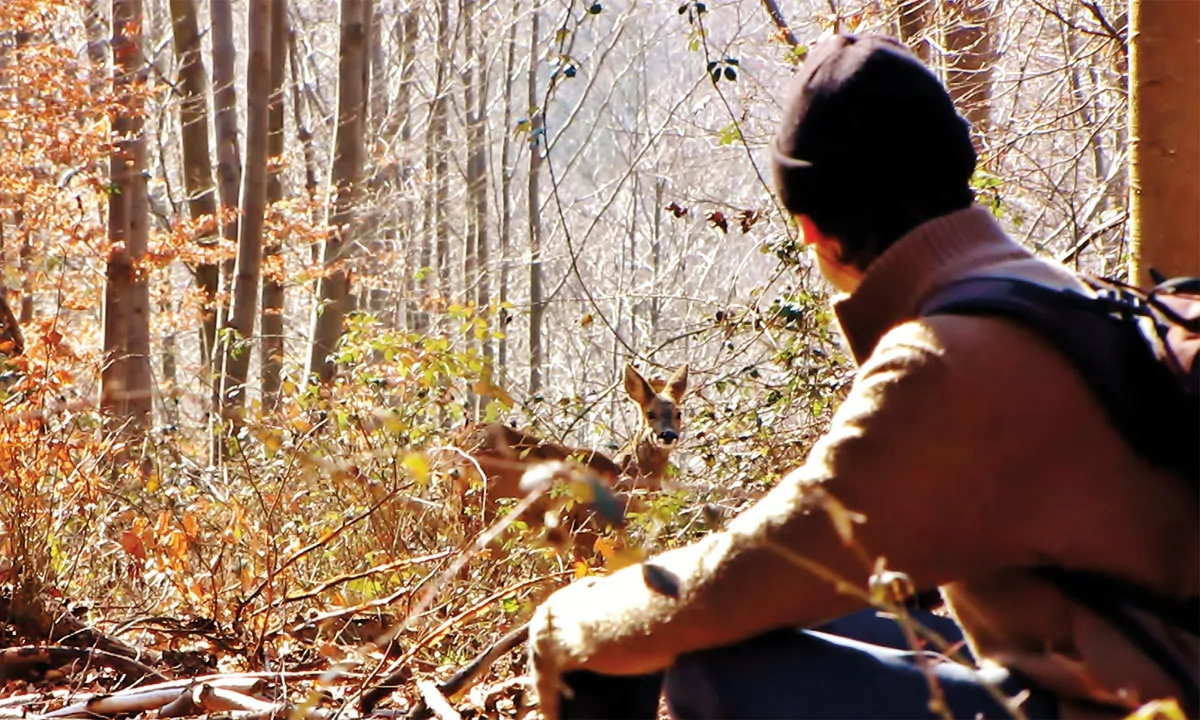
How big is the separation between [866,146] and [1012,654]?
78 centimetres

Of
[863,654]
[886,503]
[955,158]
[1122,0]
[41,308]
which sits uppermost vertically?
[1122,0]

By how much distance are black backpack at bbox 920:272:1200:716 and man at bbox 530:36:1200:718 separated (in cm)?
2

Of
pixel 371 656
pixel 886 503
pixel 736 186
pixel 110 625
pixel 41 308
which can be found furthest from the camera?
pixel 736 186

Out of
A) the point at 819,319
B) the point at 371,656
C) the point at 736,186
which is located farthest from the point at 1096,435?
the point at 736,186

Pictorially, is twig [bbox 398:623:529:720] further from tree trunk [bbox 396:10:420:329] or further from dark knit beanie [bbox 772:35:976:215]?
tree trunk [bbox 396:10:420:329]

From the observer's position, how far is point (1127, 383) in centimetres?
190

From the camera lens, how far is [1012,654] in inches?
81.7

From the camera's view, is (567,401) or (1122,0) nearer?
(1122,0)

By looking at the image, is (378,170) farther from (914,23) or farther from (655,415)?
(914,23)

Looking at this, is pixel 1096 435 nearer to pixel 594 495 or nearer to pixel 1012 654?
pixel 1012 654

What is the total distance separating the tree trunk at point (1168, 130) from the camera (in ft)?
11.2

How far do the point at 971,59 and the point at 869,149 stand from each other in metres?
6.05

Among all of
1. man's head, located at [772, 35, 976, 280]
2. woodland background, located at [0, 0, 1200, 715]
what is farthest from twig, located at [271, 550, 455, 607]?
man's head, located at [772, 35, 976, 280]

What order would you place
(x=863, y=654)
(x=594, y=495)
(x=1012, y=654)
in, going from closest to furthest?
(x=594, y=495)
(x=1012, y=654)
(x=863, y=654)
